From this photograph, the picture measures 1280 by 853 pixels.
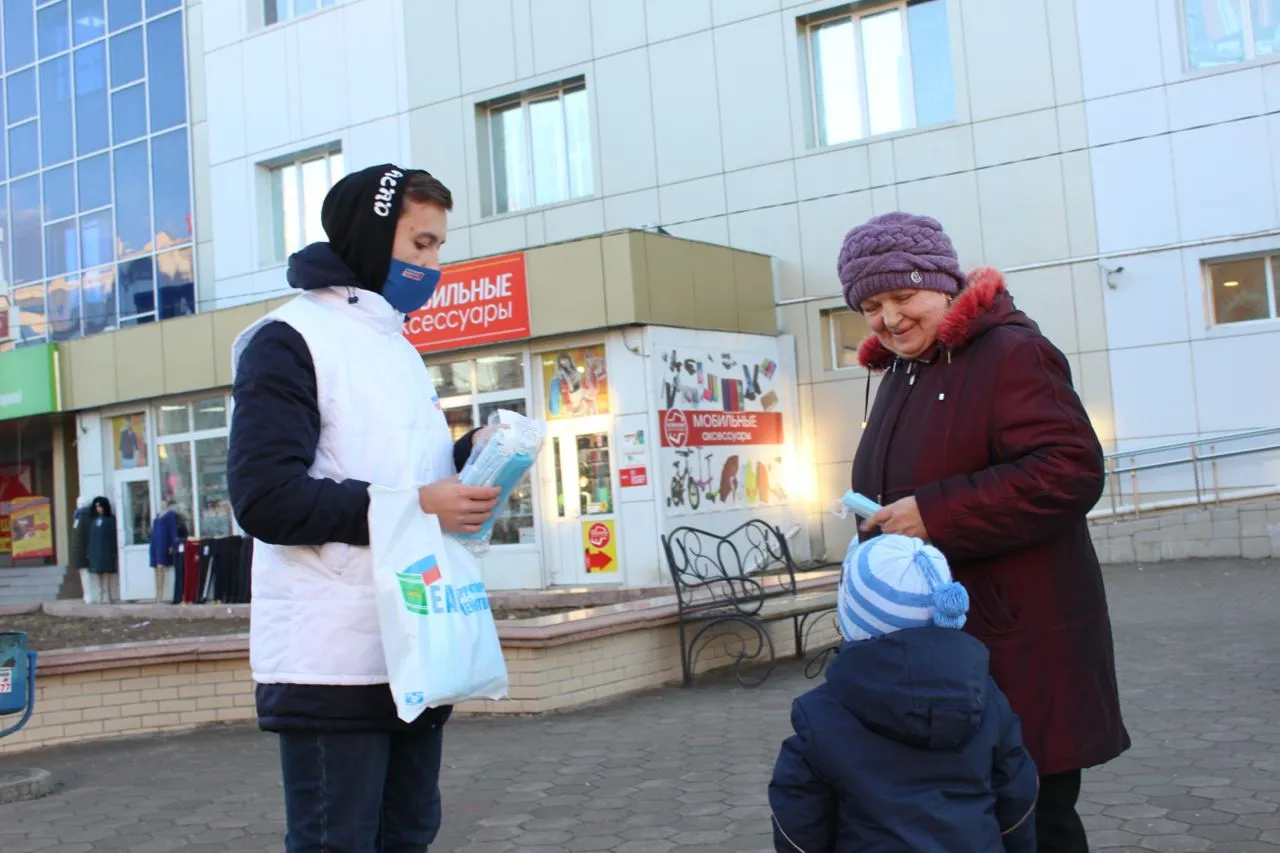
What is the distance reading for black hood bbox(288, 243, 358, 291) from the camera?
2598mm

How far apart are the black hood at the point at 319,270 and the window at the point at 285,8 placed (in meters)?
19.9

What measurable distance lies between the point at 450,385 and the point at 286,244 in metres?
6.48

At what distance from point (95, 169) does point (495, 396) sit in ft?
38.8

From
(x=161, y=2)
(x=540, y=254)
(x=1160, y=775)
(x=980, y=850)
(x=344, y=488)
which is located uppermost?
(x=161, y=2)

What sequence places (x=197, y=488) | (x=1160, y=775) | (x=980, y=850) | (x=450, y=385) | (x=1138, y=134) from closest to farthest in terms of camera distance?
1. (x=980, y=850)
2. (x=1160, y=775)
3. (x=1138, y=134)
4. (x=450, y=385)
5. (x=197, y=488)

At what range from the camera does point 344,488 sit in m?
2.39

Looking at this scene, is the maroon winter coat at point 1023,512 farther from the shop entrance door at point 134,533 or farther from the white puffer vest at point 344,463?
the shop entrance door at point 134,533

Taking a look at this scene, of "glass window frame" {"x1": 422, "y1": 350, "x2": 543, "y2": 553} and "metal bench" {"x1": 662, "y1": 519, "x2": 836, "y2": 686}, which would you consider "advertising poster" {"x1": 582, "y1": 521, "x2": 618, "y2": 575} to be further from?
"metal bench" {"x1": 662, "y1": 519, "x2": 836, "y2": 686}

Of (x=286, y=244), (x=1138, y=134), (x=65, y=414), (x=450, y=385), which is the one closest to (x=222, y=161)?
(x=286, y=244)

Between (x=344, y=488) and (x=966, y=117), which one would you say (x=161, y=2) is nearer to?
(x=966, y=117)

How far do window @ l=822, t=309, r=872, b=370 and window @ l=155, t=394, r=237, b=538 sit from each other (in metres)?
9.42

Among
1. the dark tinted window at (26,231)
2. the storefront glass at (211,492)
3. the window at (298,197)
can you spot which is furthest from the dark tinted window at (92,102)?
the storefront glass at (211,492)

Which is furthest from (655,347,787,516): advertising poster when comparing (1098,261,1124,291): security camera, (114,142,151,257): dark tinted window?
(114,142,151,257): dark tinted window

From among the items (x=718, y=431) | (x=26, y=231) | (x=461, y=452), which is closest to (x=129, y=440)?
(x=26, y=231)
